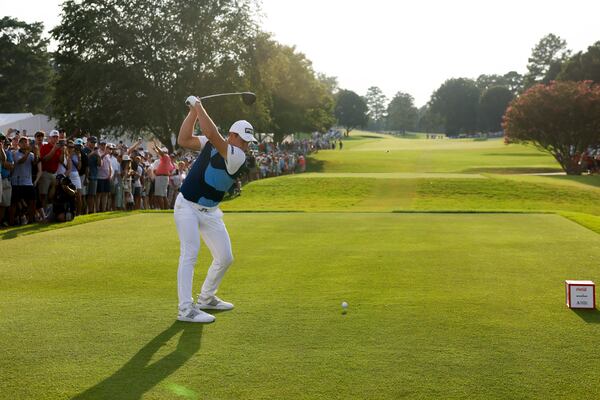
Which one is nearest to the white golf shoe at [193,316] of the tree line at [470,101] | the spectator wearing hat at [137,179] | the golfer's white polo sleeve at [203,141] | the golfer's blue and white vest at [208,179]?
the golfer's blue and white vest at [208,179]

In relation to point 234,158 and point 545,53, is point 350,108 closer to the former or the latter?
point 545,53

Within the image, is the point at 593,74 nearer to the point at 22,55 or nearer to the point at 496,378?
the point at 22,55

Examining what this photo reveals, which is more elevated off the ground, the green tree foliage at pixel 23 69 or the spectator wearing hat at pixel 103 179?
the green tree foliage at pixel 23 69

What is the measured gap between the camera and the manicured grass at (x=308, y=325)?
533 cm

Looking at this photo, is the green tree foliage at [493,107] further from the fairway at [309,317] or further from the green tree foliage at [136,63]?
the fairway at [309,317]

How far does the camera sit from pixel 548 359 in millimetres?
5961

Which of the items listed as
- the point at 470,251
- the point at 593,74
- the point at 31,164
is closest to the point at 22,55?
the point at 593,74

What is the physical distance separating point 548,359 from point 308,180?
117 feet

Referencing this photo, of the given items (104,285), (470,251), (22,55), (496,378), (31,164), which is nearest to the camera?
(496,378)

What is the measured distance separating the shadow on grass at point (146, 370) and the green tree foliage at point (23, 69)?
296 ft

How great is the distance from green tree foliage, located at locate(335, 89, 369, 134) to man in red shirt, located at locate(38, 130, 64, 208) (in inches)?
6299

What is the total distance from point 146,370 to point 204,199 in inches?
103

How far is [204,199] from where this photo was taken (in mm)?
7863

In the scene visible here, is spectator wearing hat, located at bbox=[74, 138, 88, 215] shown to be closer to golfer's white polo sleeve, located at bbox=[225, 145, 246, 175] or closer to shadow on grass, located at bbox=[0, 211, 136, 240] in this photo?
shadow on grass, located at bbox=[0, 211, 136, 240]
